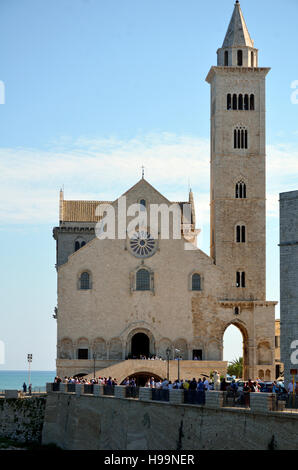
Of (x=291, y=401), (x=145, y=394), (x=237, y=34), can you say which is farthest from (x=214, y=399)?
(x=237, y=34)

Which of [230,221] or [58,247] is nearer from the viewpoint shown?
[230,221]

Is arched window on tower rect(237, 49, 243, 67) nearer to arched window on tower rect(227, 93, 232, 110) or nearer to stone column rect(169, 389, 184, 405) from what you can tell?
arched window on tower rect(227, 93, 232, 110)

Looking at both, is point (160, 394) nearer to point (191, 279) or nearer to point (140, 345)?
point (191, 279)

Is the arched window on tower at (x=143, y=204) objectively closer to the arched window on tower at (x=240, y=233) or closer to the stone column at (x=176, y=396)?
the arched window on tower at (x=240, y=233)

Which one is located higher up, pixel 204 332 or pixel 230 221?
pixel 230 221

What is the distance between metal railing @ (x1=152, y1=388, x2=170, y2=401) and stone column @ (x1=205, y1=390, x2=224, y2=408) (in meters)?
4.22

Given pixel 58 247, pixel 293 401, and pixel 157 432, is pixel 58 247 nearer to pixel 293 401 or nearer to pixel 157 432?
pixel 157 432

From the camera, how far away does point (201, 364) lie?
69438 millimetres

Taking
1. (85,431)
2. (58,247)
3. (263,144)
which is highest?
(263,144)

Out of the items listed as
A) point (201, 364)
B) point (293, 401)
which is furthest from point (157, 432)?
Result: point (201, 364)

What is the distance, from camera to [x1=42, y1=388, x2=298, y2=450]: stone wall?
3469cm

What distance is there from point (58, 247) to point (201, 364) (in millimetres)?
19744

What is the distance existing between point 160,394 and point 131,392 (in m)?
3.95

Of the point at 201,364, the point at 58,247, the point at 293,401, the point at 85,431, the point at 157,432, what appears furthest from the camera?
the point at 58,247
